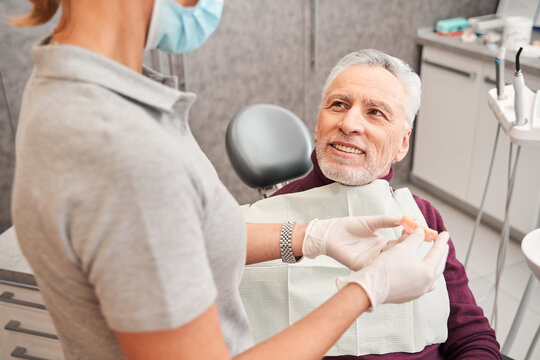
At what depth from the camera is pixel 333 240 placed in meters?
1.05

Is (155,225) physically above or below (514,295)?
above

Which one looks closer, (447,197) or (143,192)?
(143,192)

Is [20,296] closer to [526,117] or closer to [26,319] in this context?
[26,319]

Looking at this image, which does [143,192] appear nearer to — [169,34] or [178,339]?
[178,339]

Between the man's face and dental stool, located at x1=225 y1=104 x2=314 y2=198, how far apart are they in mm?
339

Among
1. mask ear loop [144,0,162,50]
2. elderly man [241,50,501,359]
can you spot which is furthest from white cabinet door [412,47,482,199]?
mask ear loop [144,0,162,50]

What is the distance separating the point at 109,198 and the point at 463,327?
103cm

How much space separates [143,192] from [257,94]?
2216 millimetres

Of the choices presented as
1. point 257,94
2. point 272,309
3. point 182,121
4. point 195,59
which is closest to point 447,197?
point 257,94

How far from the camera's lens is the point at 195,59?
2.44 meters

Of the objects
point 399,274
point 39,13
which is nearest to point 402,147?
point 399,274

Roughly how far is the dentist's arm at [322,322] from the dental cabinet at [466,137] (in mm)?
1761

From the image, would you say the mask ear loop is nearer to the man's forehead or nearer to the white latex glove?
the white latex glove

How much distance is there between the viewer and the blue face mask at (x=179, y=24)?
0.69 meters
